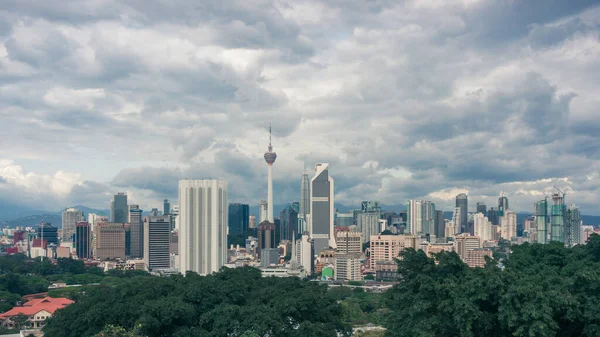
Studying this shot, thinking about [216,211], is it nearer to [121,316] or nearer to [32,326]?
[32,326]

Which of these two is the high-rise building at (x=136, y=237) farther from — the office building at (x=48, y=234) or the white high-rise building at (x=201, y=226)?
the white high-rise building at (x=201, y=226)

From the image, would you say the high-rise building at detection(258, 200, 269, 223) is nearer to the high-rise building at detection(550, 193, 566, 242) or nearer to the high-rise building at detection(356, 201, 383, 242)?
the high-rise building at detection(356, 201, 383, 242)

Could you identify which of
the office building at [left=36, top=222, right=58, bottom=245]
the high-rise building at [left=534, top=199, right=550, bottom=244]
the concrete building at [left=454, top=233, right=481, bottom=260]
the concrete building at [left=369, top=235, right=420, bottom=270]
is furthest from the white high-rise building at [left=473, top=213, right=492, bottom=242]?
the office building at [left=36, top=222, right=58, bottom=245]

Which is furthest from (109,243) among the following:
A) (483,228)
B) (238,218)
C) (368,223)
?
(483,228)

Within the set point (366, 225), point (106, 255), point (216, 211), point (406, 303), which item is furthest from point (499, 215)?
point (406, 303)

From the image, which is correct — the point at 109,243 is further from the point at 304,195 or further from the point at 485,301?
the point at 485,301

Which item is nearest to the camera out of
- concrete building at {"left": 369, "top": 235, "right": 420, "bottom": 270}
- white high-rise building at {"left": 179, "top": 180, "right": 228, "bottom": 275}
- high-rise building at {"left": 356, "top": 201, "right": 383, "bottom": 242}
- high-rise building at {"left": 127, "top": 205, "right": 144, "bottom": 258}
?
white high-rise building at {"left": 179, "top": 180, "right": 228, "bottom": 275}

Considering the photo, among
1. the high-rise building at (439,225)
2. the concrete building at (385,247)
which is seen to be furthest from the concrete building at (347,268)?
the high-rise building at (439,225)
